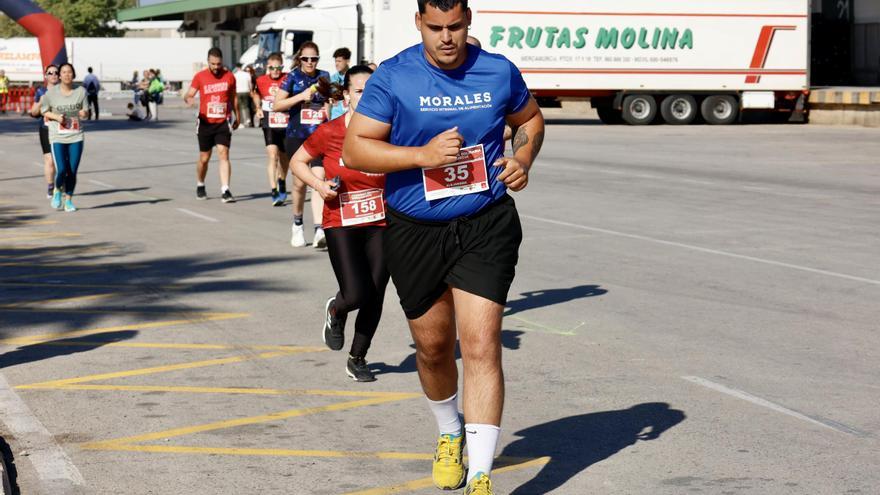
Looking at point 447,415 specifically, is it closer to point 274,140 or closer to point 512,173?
point 512,173

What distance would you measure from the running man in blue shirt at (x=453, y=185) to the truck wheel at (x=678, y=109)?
36323 mm

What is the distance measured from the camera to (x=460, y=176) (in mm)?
5023

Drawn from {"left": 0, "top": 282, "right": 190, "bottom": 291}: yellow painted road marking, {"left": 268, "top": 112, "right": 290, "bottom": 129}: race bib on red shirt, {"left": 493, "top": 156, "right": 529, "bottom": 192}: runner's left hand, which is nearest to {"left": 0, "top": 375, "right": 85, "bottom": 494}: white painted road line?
{"left": 493, "top": 156, "right": 529, "bottom": 192}: runner's left hand

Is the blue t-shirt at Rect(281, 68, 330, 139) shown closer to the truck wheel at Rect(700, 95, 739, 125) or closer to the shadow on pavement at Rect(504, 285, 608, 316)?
the shadow on pavement at Rect(504, 285, 608, 316)

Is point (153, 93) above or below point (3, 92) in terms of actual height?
above

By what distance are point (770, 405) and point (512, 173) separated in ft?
8.49

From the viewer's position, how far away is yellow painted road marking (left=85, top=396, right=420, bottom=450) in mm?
6117

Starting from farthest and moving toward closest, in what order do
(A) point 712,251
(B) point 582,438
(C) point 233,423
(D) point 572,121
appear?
(D) point 572,121 → (A) point 712,251 → (C) point 233,423 → (B) point 582,438

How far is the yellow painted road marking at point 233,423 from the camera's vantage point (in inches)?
241

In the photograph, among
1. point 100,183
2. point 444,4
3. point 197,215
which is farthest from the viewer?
point 100,183

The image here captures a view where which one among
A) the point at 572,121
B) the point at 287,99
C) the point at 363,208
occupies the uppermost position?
the point at 287,99

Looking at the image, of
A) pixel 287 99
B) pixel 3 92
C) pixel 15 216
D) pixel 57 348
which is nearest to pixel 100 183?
pixel 15 216

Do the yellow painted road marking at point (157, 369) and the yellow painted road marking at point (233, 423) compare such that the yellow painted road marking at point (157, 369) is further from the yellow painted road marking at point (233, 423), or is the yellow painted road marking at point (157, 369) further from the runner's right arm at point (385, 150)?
the runner's right arm at point (385, 150)

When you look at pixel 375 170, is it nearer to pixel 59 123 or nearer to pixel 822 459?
pixel 822 459
